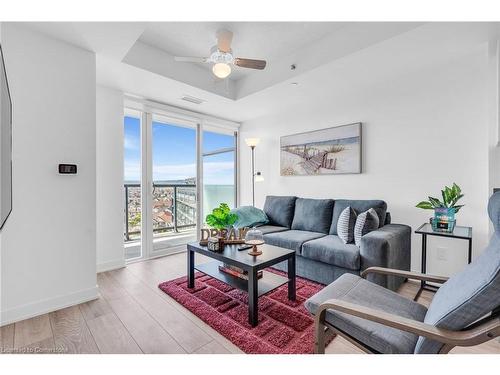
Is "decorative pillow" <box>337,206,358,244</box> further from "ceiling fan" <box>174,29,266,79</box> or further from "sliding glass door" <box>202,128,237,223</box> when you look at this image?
"sliding glass door" <box>202,128,237,223</box>

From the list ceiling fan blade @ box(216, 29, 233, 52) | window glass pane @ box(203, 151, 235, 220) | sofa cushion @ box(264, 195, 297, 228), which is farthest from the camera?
window glass pane @ box(203, 151, 235, 220)

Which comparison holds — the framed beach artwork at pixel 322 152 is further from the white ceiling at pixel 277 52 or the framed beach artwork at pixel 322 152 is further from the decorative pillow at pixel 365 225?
the decorative pillow at pixel 365 225

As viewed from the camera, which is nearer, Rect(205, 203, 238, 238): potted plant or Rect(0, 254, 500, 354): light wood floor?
Rect(0, 254, 500, 354): light wood floor

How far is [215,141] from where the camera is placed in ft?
14.7

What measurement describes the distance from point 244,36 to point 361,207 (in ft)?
7.41

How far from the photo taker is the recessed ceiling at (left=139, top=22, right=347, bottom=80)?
2.28 m

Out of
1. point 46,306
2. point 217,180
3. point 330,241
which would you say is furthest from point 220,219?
point 217,180

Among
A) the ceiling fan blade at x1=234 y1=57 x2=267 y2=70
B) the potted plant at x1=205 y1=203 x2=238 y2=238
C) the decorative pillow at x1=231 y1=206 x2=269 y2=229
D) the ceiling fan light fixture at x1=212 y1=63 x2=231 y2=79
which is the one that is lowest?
the decorative pillow at x1=231 y1=206 x2=269 y2=229

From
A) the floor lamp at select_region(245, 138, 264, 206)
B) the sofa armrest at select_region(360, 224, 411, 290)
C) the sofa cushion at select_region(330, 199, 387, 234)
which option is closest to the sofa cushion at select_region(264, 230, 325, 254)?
the sofa cushion at select_region(330, 199, 387, 234)

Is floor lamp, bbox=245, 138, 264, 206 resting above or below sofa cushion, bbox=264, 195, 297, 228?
above

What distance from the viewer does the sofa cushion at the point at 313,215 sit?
3.07 meters

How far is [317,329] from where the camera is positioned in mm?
1260

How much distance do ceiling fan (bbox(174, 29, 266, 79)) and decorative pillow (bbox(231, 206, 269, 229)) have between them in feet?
6.44

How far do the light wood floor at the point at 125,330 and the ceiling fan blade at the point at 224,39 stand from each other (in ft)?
7.89
